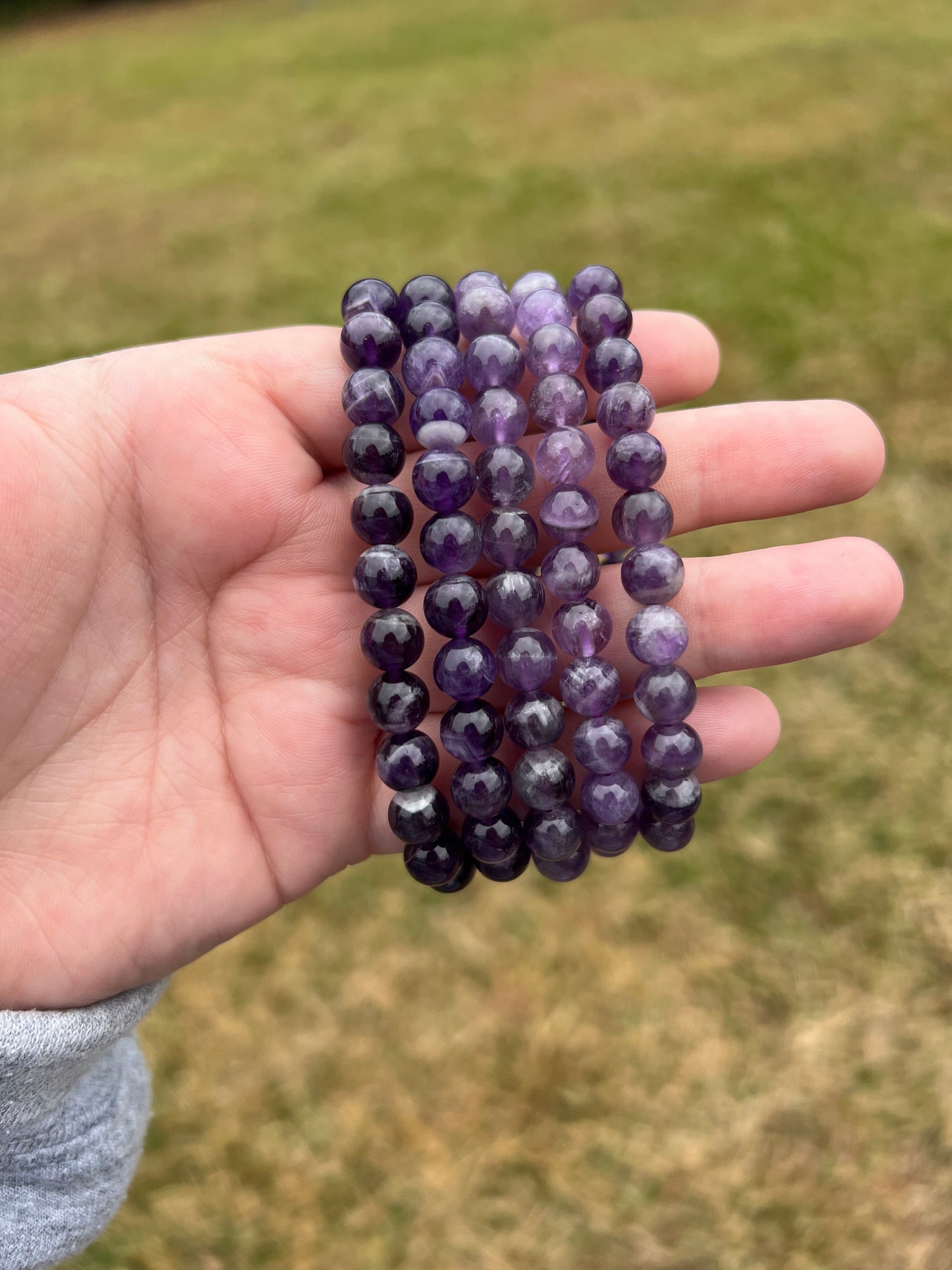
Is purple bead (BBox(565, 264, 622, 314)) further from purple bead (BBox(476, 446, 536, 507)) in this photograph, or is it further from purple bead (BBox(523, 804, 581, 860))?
purple bead (BBox(523, 804, 581, 860))

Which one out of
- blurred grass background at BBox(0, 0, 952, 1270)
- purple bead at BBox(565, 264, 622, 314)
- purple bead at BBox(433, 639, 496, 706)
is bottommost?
blurred grass background at BBox(0, 0, 952, 1270)

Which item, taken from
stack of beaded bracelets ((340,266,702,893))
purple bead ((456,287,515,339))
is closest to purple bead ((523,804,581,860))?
stack of beaded bracelets ((340,266,702,893))

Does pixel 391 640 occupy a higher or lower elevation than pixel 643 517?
lower

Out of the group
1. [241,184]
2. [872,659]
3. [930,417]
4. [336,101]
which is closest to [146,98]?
[336,101]

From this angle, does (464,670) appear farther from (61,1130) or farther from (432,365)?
(61,1130)

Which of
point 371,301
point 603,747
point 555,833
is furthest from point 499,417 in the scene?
point 555,833

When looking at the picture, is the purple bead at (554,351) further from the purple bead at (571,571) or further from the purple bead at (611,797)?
the purple bead at (611,797)
